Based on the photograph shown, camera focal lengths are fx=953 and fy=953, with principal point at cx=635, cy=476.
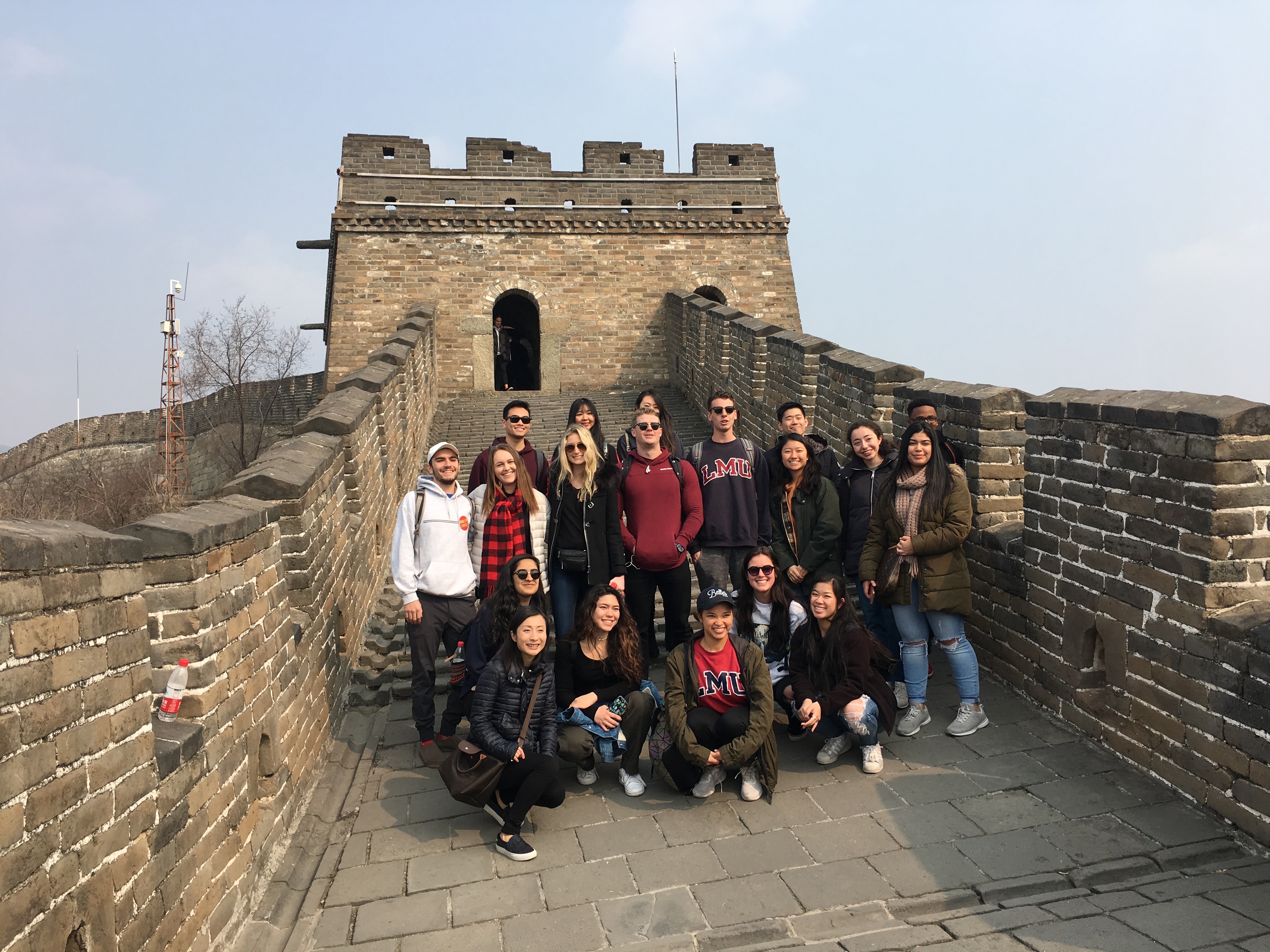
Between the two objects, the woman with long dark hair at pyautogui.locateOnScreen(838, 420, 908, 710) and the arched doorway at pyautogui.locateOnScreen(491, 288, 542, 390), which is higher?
the arched doorway at pyautogui.locateOnScreen(491, 288, 542, 390)

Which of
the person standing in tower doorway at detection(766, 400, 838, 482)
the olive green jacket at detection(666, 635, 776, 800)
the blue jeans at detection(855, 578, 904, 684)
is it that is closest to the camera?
the olive green jacket at detection(666, 635, 776, 800)

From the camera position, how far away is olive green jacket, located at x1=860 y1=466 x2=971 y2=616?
17.7 ft

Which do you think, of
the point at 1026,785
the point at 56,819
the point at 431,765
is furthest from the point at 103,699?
the point at 1026,785

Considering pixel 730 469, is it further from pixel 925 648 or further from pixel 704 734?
pixel 704 734

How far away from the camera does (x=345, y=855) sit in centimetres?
459

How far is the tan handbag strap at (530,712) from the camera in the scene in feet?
15.3

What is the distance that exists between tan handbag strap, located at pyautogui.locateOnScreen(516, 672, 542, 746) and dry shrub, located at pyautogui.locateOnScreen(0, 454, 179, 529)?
36.8 metres

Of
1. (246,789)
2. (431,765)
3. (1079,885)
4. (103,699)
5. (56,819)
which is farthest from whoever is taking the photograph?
(431,765)

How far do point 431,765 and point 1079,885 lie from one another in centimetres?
340

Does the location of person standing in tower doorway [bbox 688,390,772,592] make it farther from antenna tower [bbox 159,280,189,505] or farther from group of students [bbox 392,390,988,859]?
antenna tower [bbox 159,280,189,505]

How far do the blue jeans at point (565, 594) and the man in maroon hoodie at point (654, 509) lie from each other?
306mm

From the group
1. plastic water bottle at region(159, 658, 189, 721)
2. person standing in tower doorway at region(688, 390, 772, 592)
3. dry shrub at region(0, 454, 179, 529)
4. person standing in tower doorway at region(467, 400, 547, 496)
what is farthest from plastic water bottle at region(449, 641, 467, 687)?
dry shrub at region(0, 454, 179, 529)

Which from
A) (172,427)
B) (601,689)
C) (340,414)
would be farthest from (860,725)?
(172,427)

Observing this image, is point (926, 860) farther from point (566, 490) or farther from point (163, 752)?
point (163, 752)
